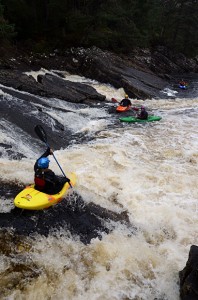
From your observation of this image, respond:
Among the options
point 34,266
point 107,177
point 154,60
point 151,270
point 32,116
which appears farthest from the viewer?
point 154,60

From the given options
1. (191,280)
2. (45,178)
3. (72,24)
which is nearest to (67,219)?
(45,178)

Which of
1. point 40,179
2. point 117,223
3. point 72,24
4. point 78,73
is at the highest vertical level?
point 72,24

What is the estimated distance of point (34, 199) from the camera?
5.77 meters

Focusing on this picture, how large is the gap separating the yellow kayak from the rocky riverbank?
28.8 ft

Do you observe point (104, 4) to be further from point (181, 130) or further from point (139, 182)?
point (139, 182)

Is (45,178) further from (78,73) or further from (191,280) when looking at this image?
(78,73)

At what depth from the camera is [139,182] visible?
26.9ft

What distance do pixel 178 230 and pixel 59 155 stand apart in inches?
160

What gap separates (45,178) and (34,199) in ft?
1.53

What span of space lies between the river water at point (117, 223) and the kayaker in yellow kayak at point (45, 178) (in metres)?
0.67

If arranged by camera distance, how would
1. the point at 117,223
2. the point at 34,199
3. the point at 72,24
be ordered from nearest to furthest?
the point at 34,199 → the point at 117,223 → the point at 72,24

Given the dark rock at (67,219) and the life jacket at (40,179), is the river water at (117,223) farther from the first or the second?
the life jacket at (40,179)

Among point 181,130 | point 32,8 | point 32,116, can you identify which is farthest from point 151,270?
point 32,8

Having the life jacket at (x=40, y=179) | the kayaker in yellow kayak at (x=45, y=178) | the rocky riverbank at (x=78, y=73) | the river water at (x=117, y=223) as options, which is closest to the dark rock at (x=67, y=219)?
the river water at (x=117, y=223)
